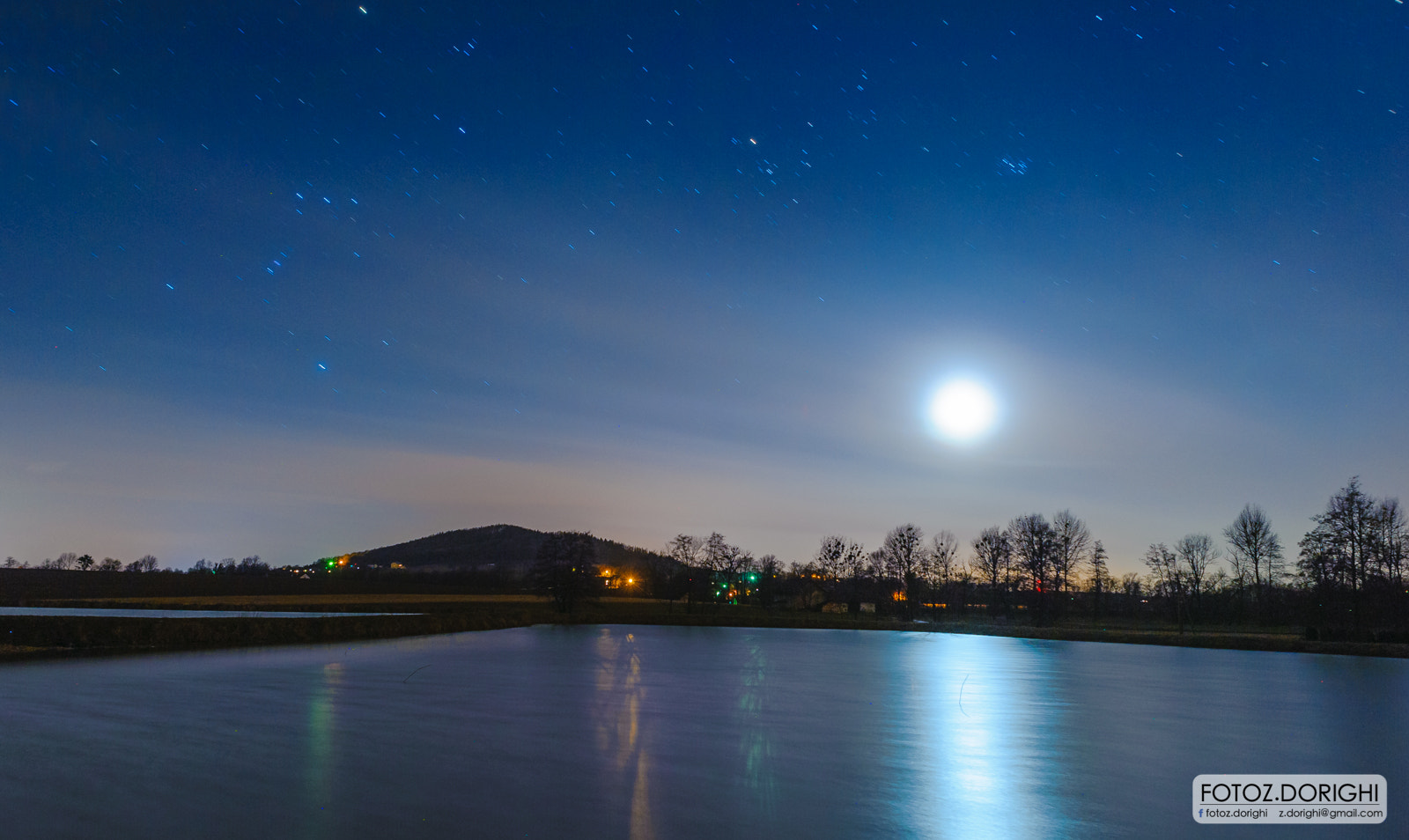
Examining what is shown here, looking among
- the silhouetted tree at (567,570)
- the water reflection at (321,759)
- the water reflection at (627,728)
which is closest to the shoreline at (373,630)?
the silhouetted tree at (567,570)

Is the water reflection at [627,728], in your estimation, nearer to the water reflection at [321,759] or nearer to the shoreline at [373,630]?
the water reflection at [321,759]

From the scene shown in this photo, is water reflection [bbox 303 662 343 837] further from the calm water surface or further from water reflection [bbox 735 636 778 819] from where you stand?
water reflection [bbox 735 636 778 819]

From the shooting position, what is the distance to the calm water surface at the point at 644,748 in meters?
10.3

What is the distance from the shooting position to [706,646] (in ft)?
153

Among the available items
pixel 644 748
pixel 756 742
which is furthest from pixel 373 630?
pixel 756 742

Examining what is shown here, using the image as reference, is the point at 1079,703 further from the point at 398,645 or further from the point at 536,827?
the point at 398,645

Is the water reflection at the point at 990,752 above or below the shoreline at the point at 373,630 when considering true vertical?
above

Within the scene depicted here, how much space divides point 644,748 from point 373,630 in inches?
1552

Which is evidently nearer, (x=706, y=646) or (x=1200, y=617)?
(x=706, y=646)

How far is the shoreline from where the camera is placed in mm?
35500

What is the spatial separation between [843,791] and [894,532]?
107114 mm

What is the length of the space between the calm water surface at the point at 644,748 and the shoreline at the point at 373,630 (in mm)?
7080

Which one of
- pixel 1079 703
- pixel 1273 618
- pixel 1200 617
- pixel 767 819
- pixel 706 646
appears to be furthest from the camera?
pixel 1200 617

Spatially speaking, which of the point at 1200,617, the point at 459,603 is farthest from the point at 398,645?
the point at 1200,617
